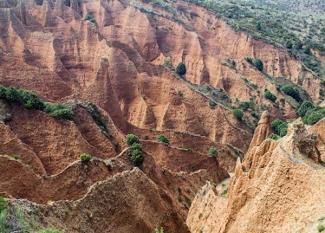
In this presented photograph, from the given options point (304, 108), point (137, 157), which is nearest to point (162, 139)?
point (137, 157)

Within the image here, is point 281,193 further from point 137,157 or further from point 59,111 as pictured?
point 59,111

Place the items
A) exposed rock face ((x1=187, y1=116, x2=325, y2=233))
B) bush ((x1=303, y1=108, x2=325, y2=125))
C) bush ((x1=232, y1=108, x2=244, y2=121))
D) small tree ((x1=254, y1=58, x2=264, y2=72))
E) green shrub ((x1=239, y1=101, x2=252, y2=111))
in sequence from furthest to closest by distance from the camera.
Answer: small tree ((x1=254, y1=58, x2=264, y2=72)) < green shrub ((x1=239, y1=101, x2=252, y2=111)) < bush ((x1=232, y1=108, x2=244, y2=121)) < bush ((x1=303, y1=108, x2=325, y2=125)) < exposed rock face ((x1=187, y1=116, x2=325, y2=233))

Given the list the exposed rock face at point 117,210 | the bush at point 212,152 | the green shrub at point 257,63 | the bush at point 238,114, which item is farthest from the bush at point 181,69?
the exposed rock face at point 117,210

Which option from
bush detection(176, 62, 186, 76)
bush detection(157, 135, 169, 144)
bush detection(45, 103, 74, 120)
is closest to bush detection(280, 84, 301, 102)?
bush detection(176, 62, 186, 76)

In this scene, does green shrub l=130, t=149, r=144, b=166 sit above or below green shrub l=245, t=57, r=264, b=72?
above

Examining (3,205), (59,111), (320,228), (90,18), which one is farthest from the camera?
(90,18)

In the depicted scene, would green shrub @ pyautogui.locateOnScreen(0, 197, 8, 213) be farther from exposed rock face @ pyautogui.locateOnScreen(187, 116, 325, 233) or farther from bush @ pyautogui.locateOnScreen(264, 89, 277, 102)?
bush @ pyautogui.locateOnScreen(264, 89, 277, 102)
